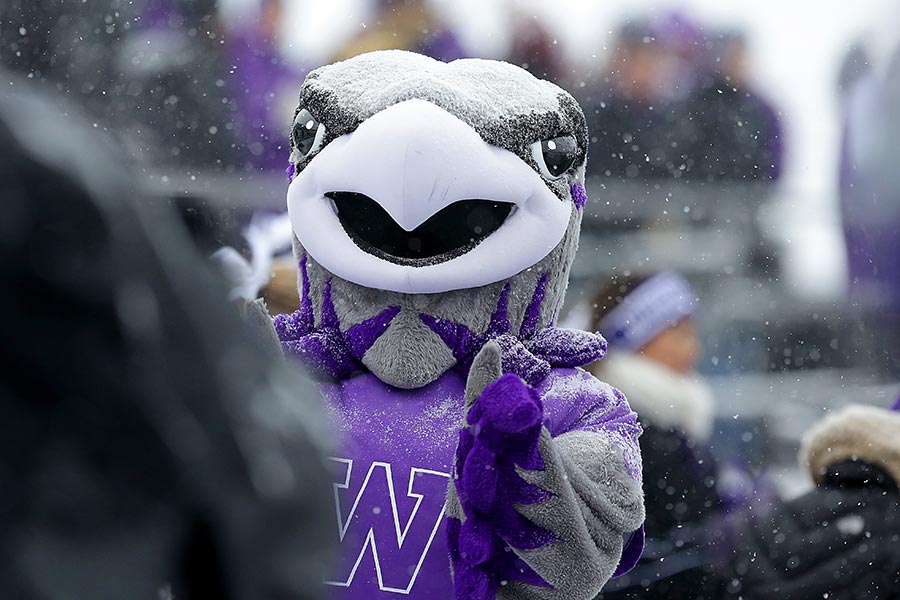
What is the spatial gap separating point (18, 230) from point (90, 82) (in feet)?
10.7

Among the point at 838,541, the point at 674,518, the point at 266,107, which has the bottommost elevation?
the point at 674,518

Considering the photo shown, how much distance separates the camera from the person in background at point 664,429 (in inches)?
110

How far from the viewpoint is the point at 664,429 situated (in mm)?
2797

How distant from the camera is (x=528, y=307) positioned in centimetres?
193

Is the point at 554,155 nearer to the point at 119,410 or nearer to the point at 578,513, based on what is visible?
the point at 578,513

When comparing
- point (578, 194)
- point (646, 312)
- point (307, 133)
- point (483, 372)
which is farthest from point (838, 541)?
point (307, 133)

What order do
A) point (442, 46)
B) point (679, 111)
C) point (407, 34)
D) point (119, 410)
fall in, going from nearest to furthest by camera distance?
point (119, 410) → point (442, 46) → point (407, 34) → point (679, 111)

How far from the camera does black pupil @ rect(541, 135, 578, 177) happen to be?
1.92 metres

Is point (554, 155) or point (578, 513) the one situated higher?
point (554, 155)

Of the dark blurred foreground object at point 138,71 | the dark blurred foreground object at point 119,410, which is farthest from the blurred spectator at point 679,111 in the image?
the dark blurred foreground object at point 119,410

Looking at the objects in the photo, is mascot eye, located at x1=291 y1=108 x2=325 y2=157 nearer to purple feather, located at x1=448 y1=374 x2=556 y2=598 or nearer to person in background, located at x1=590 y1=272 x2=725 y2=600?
purple feather, located at x1=448 y1=374 x2=556 y2=598

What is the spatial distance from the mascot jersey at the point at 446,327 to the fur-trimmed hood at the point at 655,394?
891 mm

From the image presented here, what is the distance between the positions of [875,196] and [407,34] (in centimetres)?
157

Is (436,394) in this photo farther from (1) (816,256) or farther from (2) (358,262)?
(1) (816,256)
